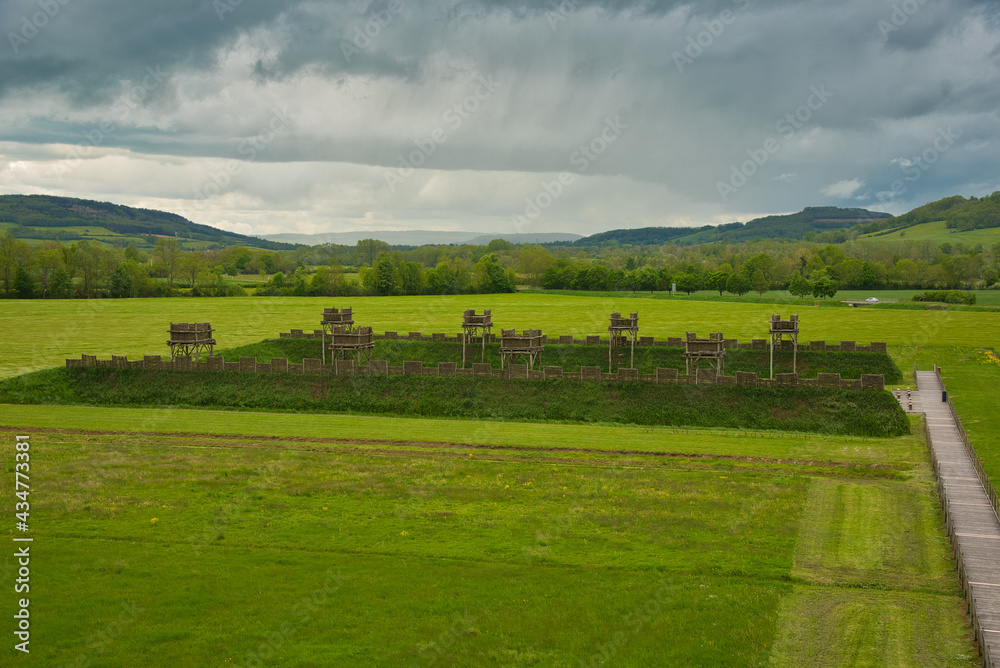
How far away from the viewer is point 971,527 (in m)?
29.2

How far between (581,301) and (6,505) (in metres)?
115

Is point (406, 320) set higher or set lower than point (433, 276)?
lower

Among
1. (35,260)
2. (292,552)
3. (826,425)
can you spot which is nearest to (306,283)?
(35,260)

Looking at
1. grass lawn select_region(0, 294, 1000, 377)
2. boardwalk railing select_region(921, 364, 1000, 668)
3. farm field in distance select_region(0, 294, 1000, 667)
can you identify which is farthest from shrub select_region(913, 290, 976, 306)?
boardwalk railing select_region(921, 364, 1000, 668)

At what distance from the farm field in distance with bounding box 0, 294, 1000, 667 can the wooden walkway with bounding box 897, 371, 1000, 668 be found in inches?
25.2

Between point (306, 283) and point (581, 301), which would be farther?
point (306, 283)

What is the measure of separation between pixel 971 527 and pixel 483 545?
1801 centimetres

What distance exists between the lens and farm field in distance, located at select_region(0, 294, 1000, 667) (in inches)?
825

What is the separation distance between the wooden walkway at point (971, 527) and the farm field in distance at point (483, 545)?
64cm

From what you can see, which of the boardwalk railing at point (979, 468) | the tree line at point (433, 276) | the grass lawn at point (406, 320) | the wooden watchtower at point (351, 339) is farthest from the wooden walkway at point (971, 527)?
the tree line at point (433, 276)

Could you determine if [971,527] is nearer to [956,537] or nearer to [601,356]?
[956,537]

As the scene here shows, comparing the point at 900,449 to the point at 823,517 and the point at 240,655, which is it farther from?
the point at 240,655

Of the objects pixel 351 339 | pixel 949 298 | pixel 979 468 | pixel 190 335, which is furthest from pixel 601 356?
pixel 949 298

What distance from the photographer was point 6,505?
31.4 meters
